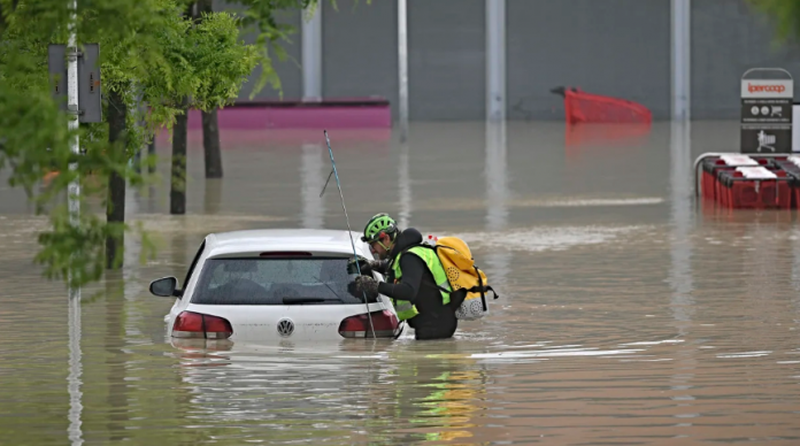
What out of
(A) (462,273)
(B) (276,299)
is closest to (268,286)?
(B) (276,299)

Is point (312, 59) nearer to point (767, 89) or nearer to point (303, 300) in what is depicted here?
point (767, 89)

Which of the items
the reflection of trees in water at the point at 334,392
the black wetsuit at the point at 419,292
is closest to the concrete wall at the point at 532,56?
the black wetsuit at the point at 419,292

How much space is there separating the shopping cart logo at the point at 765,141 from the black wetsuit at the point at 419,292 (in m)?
18.6

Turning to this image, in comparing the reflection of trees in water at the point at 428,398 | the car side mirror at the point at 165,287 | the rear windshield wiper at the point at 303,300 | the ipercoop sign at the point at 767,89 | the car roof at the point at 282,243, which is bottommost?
the reflection of trees in water at the point at 428,398

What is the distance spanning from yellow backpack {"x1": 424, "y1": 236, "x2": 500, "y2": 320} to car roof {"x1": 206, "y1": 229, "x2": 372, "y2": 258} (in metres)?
0.51

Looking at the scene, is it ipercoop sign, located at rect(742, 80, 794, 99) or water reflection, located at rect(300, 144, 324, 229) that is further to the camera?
ipercoop sign, located at rect(742, 80, 794, 99)

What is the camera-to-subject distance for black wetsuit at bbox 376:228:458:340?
10.1 metres

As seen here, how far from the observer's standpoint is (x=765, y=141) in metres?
28.5

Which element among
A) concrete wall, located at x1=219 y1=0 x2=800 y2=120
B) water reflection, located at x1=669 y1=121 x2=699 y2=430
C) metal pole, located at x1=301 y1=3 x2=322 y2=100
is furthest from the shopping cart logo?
metal pole, located at x1=301 y1=3 x2=322 y2=100

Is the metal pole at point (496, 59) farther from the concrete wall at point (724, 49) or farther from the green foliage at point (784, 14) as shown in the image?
the green foliage at point (784, 14)

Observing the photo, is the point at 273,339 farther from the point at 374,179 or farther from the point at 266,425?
the point at 374,179

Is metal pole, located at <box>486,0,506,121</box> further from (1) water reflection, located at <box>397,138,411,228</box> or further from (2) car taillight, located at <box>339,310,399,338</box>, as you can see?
(2) car taillight, located at <box>339,310,399,338</box>

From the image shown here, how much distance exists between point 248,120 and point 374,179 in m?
25.1

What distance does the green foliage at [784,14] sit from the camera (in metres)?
4.07
